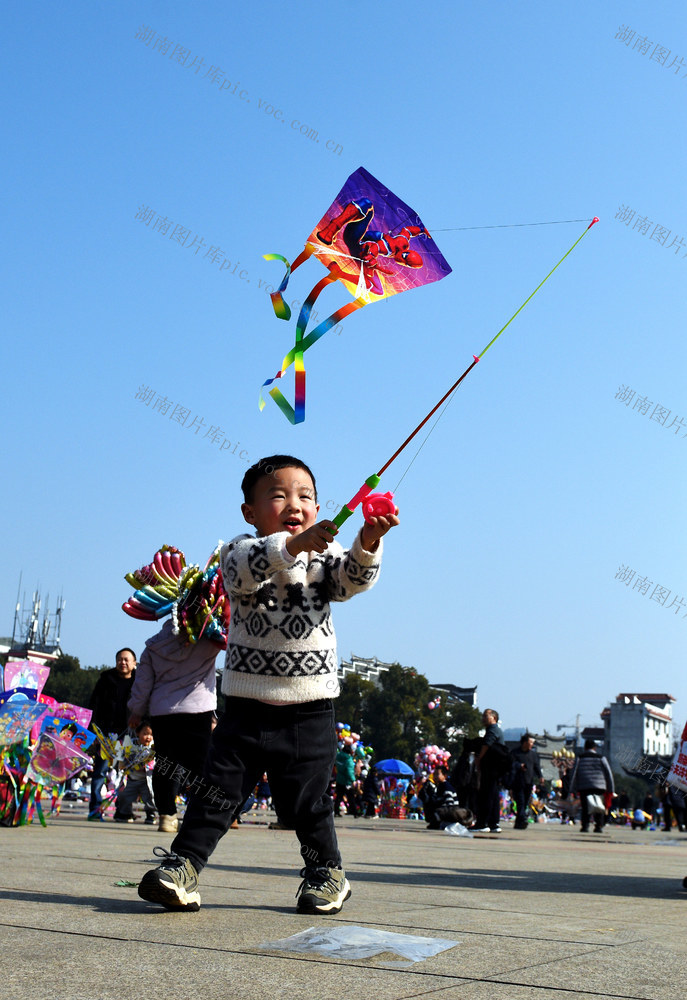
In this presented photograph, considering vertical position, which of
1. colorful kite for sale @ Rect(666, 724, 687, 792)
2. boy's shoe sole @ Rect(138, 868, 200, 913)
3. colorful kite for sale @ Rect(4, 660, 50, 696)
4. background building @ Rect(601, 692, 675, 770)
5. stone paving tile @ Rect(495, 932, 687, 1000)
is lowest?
stone paving tile @ Rect(495, 932, 687, 1000)

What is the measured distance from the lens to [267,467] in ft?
13.4

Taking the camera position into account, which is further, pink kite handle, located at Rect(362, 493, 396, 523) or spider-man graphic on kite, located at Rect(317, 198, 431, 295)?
spider-man graphic on kite, located at Rect(317, 198, 431, 295)

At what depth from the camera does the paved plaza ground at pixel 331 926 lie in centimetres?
234

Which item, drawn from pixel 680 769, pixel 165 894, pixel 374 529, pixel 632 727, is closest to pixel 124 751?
pixel 680 769

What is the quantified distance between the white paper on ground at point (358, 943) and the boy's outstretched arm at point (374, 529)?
1.24m

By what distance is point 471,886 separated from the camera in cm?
498

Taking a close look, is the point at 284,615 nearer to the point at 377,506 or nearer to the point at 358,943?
the point at 377,506

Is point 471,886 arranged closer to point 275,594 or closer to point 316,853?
point 316,853

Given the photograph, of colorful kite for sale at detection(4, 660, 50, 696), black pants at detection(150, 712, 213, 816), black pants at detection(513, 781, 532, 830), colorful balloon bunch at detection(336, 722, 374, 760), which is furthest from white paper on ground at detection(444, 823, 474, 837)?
colorful balloon bunch at detection(336, 722, 374, 760)

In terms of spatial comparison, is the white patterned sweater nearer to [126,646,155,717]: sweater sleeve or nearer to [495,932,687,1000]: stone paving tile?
[495,932,687,1000]: stone paving tile

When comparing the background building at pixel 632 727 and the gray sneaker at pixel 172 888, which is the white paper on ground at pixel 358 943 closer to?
the gray sneaker at pixel 172 888

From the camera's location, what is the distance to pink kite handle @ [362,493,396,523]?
12.1 feet

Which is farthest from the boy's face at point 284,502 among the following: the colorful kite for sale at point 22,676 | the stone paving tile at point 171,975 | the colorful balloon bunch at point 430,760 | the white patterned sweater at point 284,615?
the colorful balloon bunch at point 430,760

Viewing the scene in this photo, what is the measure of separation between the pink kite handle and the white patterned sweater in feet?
0.48
